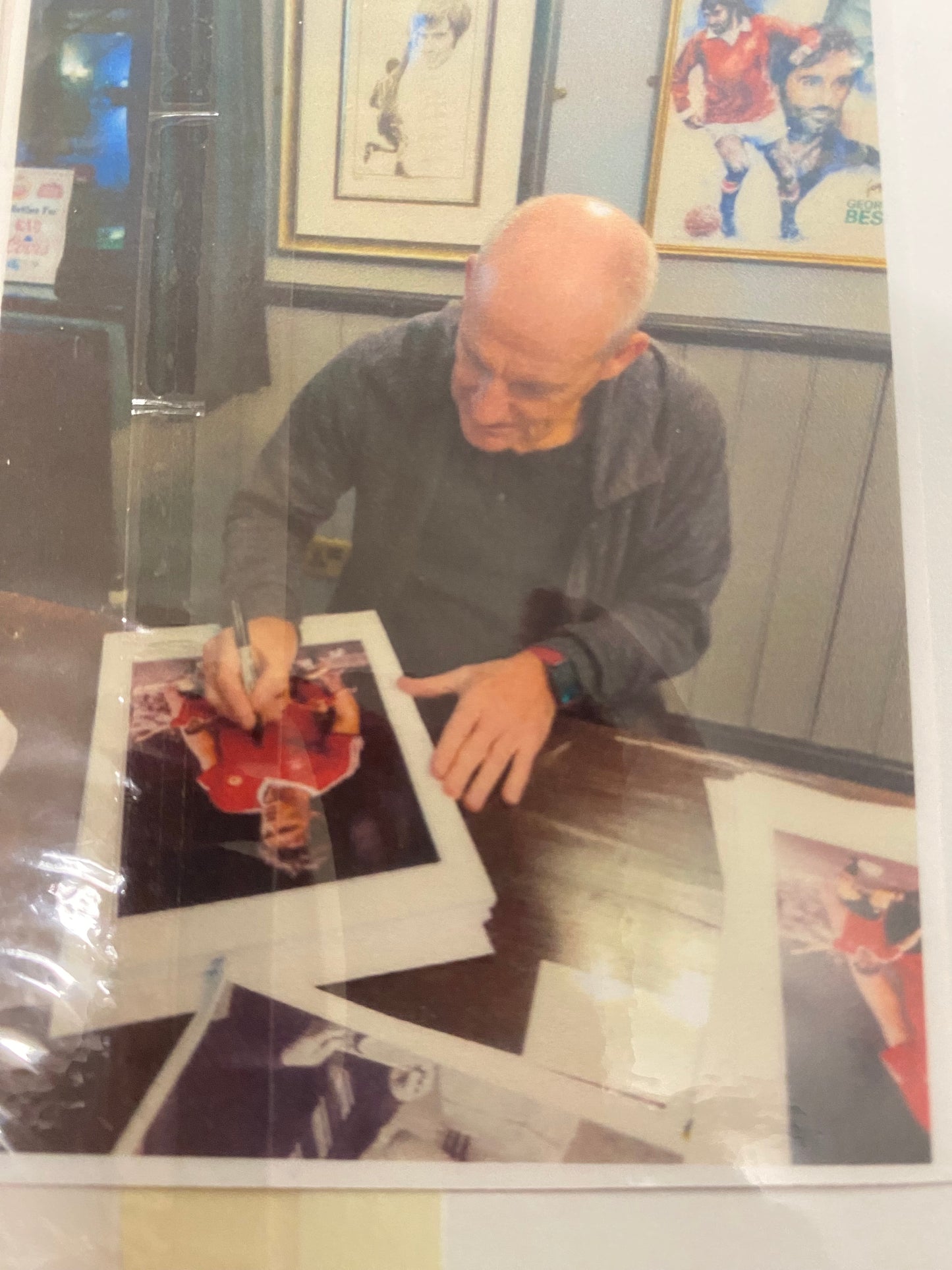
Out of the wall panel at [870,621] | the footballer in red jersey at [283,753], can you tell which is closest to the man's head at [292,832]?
the footballer in red jersey at [283,753]

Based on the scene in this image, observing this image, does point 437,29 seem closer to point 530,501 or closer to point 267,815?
point 530,501

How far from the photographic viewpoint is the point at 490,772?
1.15 feet

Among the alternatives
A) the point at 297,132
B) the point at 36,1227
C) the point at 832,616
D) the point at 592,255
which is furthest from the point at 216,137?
the point at 36,1227

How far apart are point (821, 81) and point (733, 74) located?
0.13ft

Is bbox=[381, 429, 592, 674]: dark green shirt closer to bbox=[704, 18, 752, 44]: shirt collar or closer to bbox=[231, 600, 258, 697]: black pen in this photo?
bbox=[231, 600, 258, 697]: black pen

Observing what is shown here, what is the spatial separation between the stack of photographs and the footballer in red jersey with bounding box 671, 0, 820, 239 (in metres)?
0.25

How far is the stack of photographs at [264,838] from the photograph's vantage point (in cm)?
35

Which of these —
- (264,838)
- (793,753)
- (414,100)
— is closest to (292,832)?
(264,838)

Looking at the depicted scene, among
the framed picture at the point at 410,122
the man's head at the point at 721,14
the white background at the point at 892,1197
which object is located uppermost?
the man's head at the point at 721,14

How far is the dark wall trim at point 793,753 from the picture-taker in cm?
34

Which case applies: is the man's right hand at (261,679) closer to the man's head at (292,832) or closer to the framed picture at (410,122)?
the man's head at (292,832)

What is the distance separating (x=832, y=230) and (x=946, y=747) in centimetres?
23

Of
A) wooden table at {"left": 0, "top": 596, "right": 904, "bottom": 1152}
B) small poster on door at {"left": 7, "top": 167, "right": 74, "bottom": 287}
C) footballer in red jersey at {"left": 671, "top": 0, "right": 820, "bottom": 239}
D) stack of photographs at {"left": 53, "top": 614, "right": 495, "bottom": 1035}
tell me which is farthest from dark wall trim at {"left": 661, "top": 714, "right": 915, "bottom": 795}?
small poster on door at {"left": 7, "top": 167, "right": 74, "bottom": 287}

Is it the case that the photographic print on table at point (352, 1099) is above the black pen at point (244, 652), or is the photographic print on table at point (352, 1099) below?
below
